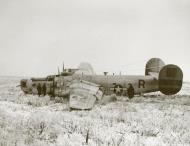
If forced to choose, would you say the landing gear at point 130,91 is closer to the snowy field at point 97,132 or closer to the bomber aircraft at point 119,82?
the bomber aircraft at point 119,82

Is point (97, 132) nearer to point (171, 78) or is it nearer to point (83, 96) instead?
point (83, 96)

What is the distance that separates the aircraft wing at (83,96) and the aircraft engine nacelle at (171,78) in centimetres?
619

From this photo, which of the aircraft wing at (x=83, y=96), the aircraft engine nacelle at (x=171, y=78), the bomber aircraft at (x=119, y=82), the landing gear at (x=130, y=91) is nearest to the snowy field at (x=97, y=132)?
the aircraft wing at (x=83, y=96)

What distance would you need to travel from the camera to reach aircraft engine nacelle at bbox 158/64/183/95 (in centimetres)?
2241

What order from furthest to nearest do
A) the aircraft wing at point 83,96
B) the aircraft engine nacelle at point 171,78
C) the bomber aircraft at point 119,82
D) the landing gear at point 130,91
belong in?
1. the landing gear at point 130,91
2. the aircraft engine nacelle at point 171,78
3. the bomber aircraft at point 119,82
4. the aircraft wing at point 83,96

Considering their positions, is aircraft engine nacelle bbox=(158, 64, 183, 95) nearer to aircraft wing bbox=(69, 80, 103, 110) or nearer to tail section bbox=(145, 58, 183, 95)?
tail section bbox=(145, 58, 183, 95)

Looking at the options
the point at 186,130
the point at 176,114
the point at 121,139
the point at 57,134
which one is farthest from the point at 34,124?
the point at 176,114

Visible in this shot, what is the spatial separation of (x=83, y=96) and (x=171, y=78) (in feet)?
27.9

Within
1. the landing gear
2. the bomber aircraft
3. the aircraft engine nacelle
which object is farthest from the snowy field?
the landing gear

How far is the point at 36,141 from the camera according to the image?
28.4 ft

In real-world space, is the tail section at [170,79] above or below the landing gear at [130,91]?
above

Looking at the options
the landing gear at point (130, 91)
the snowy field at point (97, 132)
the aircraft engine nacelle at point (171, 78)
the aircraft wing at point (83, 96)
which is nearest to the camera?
the snowy field at point (97, 132)

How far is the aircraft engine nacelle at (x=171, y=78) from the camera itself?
22406 millimetres

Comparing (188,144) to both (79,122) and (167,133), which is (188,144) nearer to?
(167,133)
